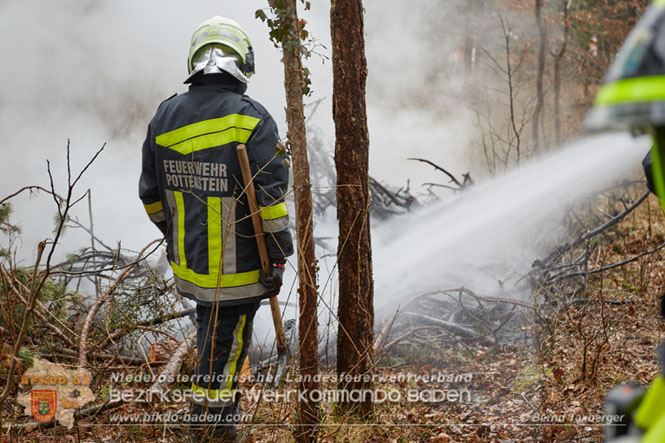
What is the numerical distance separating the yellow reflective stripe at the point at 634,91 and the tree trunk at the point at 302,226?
1.92 metres

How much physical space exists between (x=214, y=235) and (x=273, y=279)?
0.42 m

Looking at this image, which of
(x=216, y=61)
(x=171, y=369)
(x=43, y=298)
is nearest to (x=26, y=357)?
(x=171, y=369)

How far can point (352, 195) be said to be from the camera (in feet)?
10.3

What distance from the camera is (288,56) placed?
8.73ft

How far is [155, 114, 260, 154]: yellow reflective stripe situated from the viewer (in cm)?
290

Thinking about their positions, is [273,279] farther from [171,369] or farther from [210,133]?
[171,369]

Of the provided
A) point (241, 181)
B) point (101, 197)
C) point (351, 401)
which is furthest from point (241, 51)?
point (101, 197)

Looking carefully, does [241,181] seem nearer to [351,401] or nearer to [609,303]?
[351,401]

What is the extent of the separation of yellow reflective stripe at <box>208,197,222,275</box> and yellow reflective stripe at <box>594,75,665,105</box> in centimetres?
241

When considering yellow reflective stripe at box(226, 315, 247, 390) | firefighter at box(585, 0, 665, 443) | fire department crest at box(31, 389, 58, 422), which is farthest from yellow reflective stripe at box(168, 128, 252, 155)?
firefighter at box(585, 0, 665, 443)

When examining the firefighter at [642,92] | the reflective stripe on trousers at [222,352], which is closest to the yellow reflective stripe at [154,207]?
the reflective stripe on trousers at [222,352]

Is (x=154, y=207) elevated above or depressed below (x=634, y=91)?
above

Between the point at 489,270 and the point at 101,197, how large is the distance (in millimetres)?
5649

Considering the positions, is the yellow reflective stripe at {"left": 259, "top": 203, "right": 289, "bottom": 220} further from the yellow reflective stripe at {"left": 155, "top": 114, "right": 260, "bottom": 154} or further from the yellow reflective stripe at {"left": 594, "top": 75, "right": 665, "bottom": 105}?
the yellow reflective stripe at {"left": 594, "top": 75, "right": 665, "bottom": 105}
